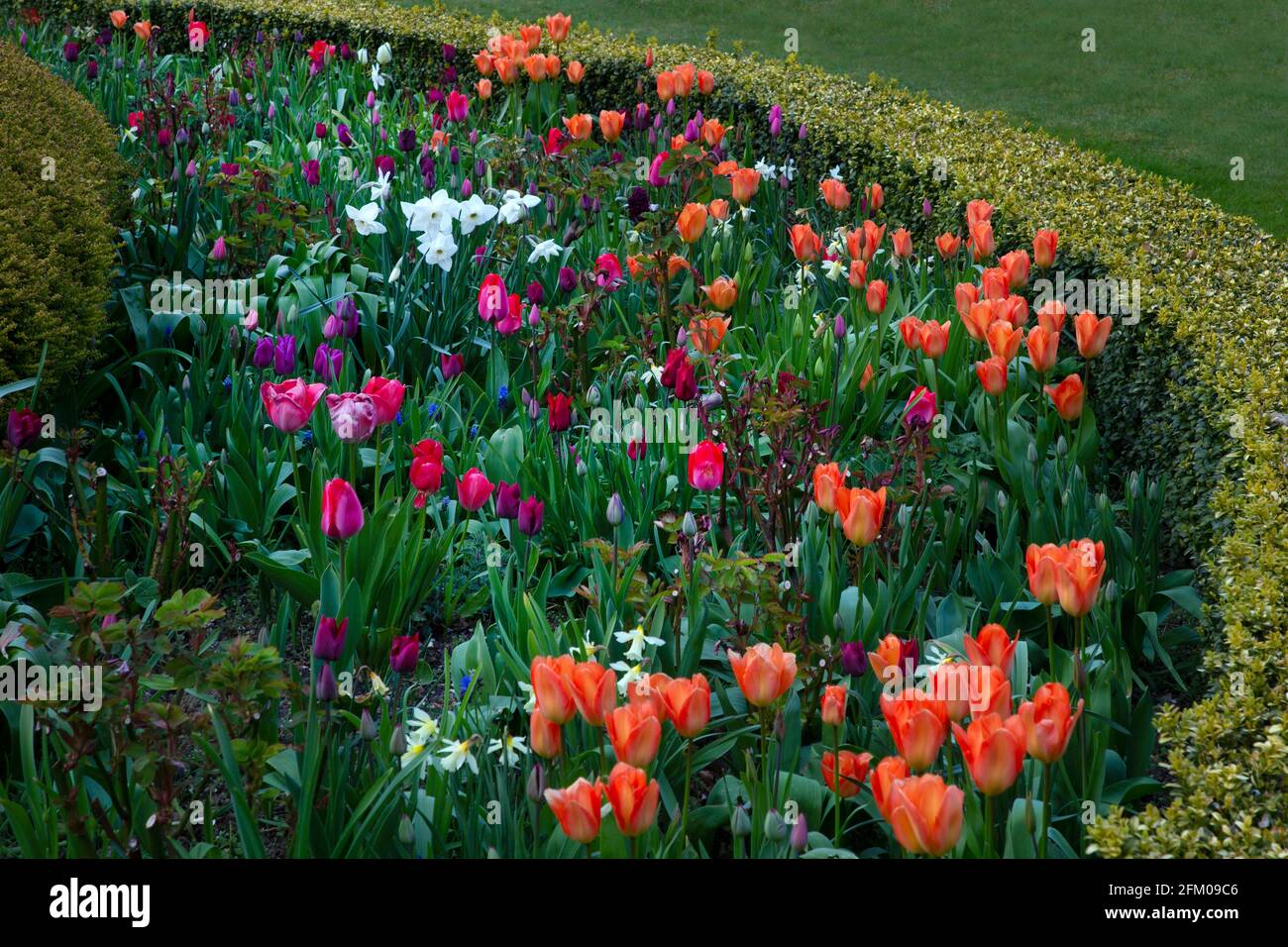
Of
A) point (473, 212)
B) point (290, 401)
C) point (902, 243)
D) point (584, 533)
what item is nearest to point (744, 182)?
point (902, 243)

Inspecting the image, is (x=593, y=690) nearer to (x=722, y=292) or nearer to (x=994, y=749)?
(x=994, y=749)

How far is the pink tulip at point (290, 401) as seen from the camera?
2855 millimetres

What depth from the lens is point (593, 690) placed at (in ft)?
6.46

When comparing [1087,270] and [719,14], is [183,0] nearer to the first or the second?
[719,14]

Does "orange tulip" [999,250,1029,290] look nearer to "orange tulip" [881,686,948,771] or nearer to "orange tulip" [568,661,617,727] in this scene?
"orange tulip" [881,686,948,771]

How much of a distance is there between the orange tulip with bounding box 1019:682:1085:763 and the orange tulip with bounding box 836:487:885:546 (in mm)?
753

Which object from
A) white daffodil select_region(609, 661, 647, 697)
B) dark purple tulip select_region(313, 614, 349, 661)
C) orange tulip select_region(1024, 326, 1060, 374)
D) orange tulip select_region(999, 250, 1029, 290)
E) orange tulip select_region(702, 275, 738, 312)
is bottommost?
white daffodil select_region(609, 661, 647, 697)

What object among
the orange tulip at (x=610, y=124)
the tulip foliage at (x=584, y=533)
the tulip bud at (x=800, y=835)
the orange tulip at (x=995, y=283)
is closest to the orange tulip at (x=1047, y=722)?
the tulip foliage at (x=584, y=533)

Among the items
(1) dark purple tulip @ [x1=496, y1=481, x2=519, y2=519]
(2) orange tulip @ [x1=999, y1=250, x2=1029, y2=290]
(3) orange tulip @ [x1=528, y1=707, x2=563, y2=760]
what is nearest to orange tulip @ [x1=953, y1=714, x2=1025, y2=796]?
(3) orange tulip @ [x1=528, y1=707, x2=563, y2=760]

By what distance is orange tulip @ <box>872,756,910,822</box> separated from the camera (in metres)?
1.80

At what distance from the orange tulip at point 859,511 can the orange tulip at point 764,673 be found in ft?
1.88

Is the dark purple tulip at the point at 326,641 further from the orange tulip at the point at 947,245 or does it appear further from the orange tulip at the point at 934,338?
the orange tulip at the point at 947,245
